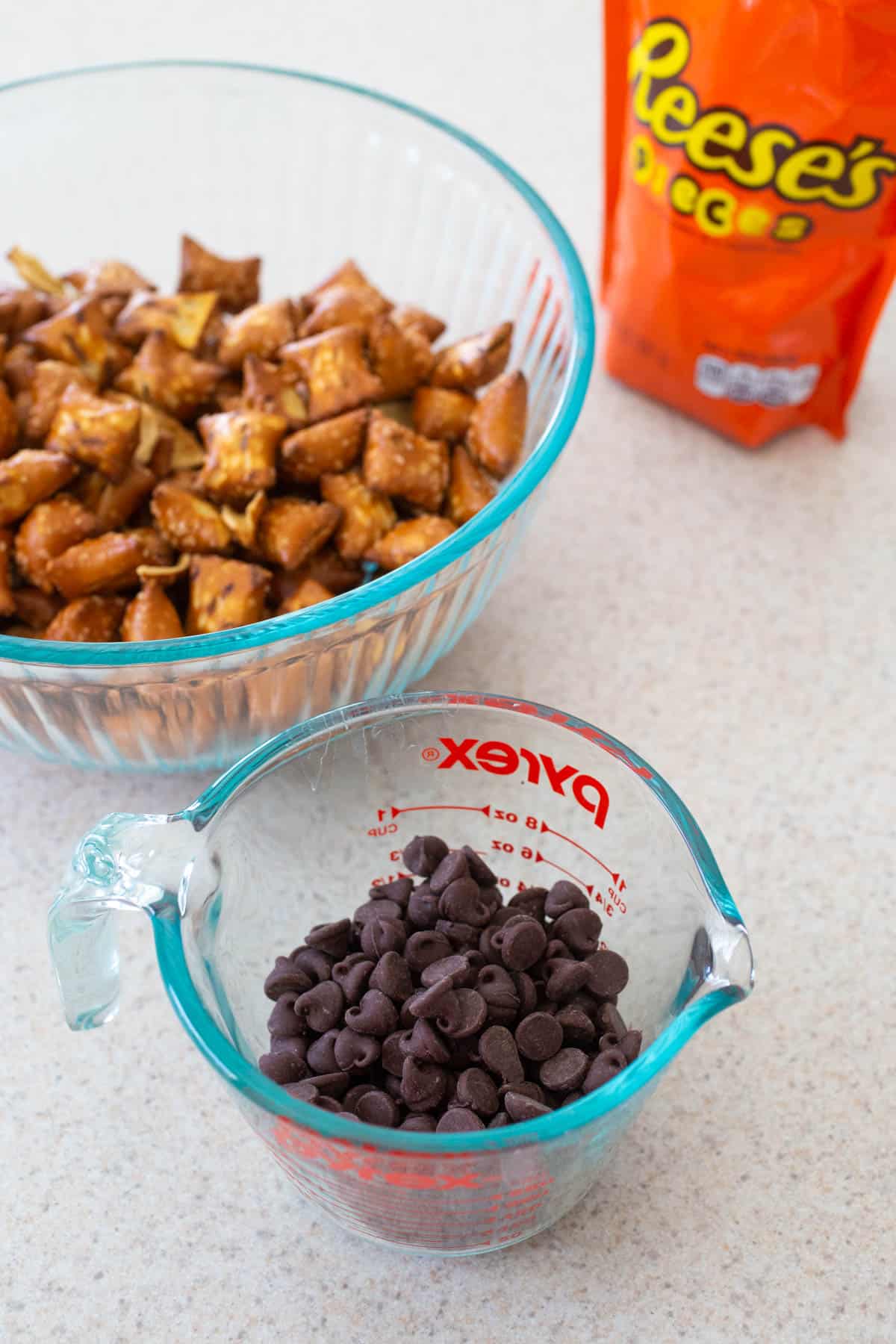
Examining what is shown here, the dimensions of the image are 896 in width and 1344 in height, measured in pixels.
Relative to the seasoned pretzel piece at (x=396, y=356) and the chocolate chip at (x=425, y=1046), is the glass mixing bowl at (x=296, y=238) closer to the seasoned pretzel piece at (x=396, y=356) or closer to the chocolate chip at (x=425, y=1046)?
the seasoned pretzel piece at (x=396, y=356)

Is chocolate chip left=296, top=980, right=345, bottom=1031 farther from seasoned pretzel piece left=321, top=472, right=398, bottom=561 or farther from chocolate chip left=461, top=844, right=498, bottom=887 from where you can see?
seasoned pretzel piece left=321, top=472, right=398, bottom=561

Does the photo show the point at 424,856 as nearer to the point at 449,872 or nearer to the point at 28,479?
the point at 449,872

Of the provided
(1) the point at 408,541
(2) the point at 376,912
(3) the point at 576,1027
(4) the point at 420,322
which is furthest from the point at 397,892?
(4) the point at 420,322

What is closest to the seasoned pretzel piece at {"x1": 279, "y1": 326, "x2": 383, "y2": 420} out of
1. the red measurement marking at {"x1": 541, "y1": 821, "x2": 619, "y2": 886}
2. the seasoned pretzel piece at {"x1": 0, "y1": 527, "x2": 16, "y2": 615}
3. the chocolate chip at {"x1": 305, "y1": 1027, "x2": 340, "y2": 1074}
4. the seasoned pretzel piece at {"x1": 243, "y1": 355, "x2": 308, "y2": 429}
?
the seasoned pretzel piece at {"x1": 243, "y1": 355, "x2": 308, "y2": 429}

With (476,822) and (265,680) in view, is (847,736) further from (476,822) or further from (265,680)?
(265,680)

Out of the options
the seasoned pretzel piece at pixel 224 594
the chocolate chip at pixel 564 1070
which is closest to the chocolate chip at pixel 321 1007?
the chocolate chip at pixel 564 1070
